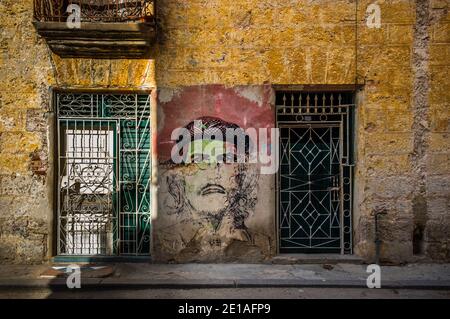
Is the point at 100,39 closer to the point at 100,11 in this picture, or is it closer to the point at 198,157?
the point at 100,11

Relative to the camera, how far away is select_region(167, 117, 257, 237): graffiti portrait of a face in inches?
261

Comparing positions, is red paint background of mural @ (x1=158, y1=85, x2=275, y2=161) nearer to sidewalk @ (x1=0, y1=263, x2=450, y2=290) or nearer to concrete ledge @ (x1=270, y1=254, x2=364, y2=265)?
sidewalk @ (x1=0, y1=263, x2=450, y2=290)

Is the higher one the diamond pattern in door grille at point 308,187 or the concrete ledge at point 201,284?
the diamond pattern in door grille at point 308,187

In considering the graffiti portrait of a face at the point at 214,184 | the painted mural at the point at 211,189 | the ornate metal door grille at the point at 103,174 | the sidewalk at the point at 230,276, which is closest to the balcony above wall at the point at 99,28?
the ornate metal door grille at the point at 103,174

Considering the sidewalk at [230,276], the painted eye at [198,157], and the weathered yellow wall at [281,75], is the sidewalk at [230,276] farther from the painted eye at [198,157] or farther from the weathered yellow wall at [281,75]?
the painted eye at [198,157]

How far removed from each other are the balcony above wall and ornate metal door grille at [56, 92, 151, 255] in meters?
0.70

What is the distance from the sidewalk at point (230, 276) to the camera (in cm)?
563

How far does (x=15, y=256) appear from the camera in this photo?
21.5 ft

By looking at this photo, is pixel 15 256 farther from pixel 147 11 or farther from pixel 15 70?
pixel 147 11

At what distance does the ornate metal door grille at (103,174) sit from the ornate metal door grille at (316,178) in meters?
2.23

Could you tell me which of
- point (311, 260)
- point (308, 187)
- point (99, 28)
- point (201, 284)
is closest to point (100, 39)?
point (99, 28)

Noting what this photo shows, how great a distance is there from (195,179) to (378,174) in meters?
2.87

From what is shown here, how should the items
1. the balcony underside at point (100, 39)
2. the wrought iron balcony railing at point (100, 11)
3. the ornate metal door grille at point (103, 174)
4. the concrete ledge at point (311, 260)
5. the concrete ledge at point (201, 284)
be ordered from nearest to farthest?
the concrete ledge at point (201, 284) → the balcony underside at point (100, 39) → the wrought iron balcony railing at point (100, 11) → the concrete ledge at point (311, 260) → the ornate metal door grille at point (103, 174)

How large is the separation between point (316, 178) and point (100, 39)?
4005 mm
